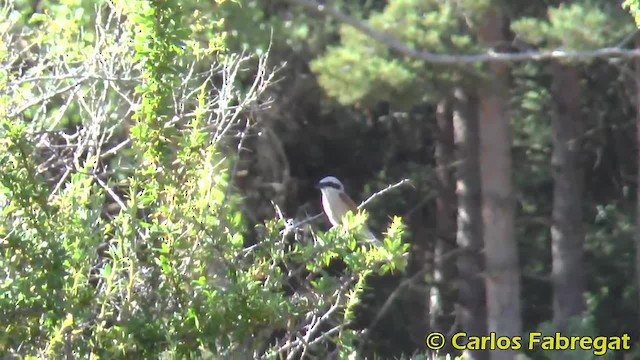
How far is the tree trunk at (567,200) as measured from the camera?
13844 millimetres

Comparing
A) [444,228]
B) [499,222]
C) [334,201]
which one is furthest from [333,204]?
[444,228]

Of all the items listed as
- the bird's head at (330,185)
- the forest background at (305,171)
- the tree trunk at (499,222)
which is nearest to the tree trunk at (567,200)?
the forest background at (305,171)

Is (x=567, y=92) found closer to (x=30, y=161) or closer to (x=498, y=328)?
(x=498, y=328)

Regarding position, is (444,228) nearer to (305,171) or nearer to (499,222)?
(305,171)

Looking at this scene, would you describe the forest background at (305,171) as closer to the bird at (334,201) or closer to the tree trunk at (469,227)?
the tree trunk at (469,227)

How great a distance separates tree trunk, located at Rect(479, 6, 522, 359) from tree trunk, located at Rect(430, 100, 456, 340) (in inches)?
60.9

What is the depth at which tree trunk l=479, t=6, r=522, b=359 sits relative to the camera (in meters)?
13.1

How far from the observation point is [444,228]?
15.8 meters

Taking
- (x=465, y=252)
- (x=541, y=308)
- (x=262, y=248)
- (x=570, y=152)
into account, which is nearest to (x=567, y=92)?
(x=570, y=152)

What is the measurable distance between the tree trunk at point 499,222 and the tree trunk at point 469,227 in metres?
0.58

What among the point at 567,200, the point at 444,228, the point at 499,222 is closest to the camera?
the point at 499,222

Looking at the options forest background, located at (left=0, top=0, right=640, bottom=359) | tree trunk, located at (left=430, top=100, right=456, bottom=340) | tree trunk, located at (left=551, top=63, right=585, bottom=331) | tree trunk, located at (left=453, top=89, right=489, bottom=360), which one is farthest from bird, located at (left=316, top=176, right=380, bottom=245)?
→ tree trunk, located at (left=430, top=100, right=456, bottom=340)

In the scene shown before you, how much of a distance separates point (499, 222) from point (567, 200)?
1.18m

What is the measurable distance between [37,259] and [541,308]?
45.0 feet
